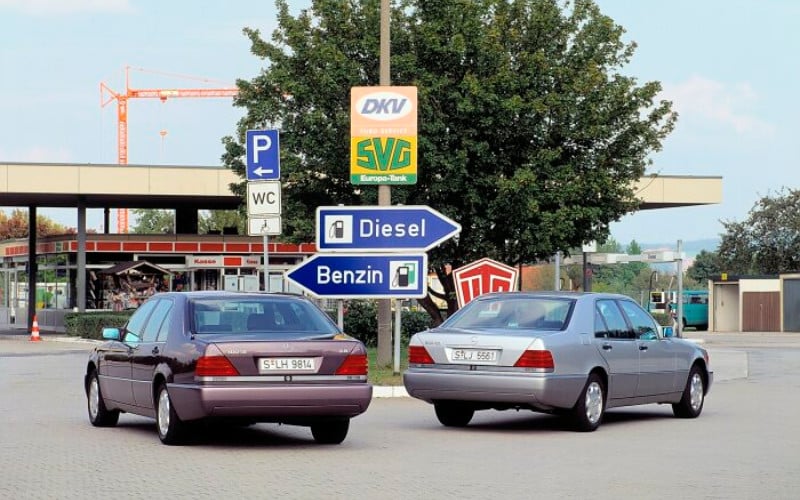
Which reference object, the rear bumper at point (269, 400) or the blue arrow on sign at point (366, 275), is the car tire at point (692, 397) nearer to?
the blue arrow on sign at point (366, 275)

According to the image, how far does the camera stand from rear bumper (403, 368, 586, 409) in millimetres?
15273

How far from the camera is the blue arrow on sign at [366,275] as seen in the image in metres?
22.6

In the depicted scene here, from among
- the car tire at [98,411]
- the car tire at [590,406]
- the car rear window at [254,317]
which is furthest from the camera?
the car tire at [98,411]

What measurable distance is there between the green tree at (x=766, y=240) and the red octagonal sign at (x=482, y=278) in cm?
6618

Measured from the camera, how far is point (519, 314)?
16484mm

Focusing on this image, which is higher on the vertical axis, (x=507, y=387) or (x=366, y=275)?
(x=366, y=275)

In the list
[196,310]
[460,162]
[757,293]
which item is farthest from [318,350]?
[757,293]

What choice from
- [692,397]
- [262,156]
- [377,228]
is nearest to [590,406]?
[692,397]

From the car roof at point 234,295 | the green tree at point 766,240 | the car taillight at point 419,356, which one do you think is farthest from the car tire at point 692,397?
the green tree at point 766,240

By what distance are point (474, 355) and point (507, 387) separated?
58cm

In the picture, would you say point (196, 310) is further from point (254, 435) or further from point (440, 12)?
point (440, 12)

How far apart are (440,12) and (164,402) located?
19.4 m

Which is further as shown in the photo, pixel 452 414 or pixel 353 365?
pixel 452 414

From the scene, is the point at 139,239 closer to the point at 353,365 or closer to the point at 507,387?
the point at 507,387
